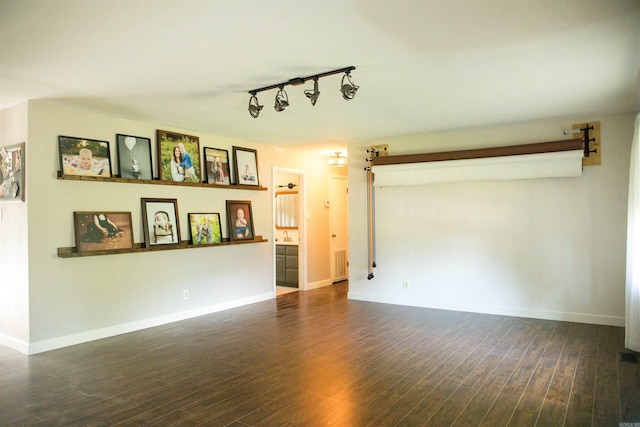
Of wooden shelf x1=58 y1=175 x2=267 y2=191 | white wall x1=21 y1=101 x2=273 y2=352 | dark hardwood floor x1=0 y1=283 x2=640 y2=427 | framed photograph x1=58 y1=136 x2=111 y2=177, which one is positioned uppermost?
framed photograph x1=58 y1=136 x2=111 y2=177

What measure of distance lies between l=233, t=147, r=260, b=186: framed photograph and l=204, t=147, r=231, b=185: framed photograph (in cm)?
16

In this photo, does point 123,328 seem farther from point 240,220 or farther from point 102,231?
point 240,220

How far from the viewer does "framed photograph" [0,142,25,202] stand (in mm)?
4098

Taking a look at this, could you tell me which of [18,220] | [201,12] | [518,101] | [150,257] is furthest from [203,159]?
[518,101]

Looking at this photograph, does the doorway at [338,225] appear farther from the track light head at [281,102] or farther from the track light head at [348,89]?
the track light head at [348,89]

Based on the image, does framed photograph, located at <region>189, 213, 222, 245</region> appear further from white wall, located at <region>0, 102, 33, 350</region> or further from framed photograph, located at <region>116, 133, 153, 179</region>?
white wall, located at <region>0, 102, 33, 350</region>

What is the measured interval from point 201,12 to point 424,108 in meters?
2.82

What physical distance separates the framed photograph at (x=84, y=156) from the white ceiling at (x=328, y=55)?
1.45ft

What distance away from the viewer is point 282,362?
12.2ft

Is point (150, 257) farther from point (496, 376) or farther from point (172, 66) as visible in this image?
point (496, 376)

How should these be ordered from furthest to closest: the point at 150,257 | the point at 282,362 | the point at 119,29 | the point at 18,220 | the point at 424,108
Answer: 1. the point at 150,257
2. the point at 424,108
3. the point at 18,220
4. the point at 282,362
5. the point at 119,29

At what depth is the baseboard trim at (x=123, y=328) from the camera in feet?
13.3

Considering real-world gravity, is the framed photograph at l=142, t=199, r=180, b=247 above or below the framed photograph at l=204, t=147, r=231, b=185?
below

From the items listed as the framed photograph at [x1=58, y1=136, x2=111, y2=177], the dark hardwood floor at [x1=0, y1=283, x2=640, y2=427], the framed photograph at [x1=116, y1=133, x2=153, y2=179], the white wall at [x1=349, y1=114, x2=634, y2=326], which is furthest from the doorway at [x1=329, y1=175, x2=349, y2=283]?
the framed photograph at [x1=58, y1=136, x2=111, y2=177]
